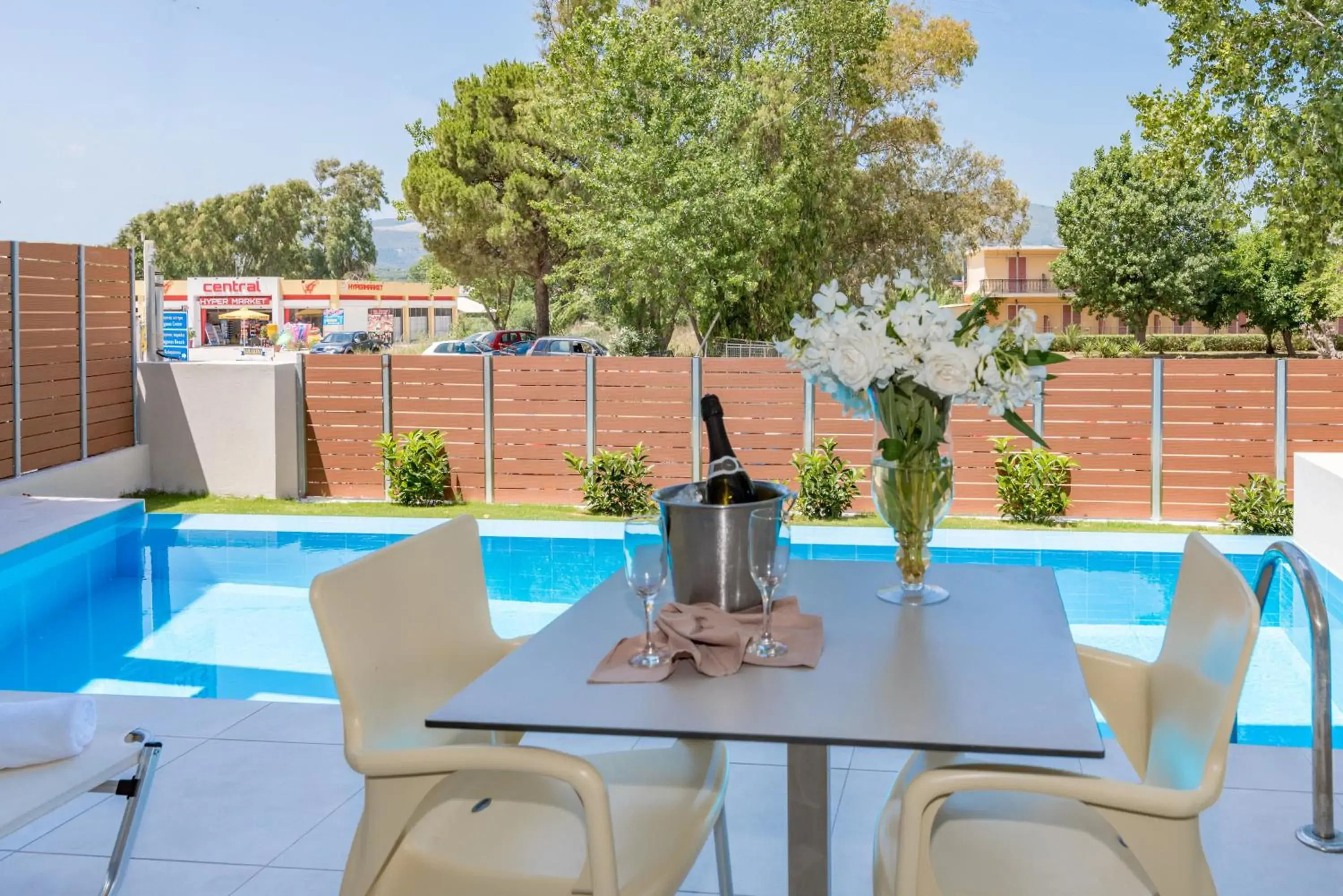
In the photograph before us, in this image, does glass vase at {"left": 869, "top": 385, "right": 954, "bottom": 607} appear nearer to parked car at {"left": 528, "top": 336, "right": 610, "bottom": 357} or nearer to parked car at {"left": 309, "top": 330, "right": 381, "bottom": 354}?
parked car at {"left": 528, "top": 336, "right": 610, "bottom": 357}

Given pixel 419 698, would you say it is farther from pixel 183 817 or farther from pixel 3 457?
pixel 3 457

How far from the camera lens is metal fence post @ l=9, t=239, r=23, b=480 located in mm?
7953

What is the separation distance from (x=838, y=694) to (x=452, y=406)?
26.0 ft

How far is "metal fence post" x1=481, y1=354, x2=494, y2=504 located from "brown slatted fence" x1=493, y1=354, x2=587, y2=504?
0.09 feet

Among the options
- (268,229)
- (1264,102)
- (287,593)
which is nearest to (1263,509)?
(1264,102)

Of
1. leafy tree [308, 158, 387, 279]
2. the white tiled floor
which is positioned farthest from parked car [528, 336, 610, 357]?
leafy tree [308, 158, 387, 279]

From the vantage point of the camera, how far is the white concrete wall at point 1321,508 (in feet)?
19.6

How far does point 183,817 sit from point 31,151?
45.2m

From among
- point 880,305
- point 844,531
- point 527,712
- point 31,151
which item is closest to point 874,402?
point 880,305

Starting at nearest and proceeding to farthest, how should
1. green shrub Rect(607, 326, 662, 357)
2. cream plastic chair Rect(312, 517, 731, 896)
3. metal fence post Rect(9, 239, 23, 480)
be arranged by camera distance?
cream plastic chair Rect(312, 517, 731, 896), metal fence post Rect(9, 239, 23, 480), green shrub Rect(607, 326, 662, 357)

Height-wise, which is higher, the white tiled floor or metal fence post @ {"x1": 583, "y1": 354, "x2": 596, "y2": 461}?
metal fence post @ {"x1": 583, "y1": 354, "x2": 596, "y2": 461}

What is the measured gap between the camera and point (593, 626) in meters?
1.94

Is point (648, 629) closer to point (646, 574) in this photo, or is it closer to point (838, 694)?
point (646, 574)

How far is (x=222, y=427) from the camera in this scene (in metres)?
9.20
